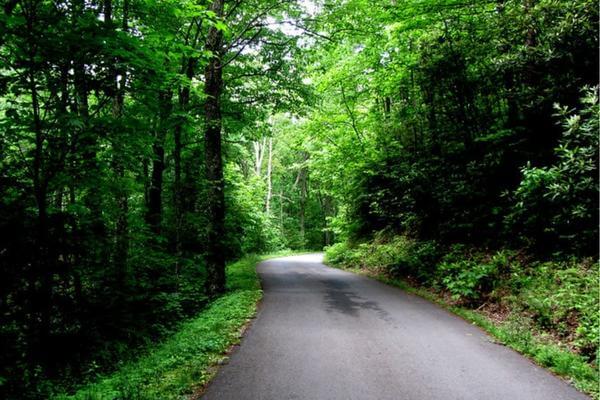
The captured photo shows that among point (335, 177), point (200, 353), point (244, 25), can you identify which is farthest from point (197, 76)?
point (200, 353)

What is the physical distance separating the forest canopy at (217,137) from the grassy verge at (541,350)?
0.53 m

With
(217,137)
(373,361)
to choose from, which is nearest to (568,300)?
(373,361)

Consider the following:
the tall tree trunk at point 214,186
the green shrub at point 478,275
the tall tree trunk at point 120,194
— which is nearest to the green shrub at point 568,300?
the green shrub at point 478,275

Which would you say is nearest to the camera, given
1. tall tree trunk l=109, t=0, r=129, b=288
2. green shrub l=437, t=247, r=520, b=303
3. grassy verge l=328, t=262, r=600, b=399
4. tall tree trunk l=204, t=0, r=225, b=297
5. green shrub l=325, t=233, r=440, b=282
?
grassy verge l=328, t=262, r=600, b=399

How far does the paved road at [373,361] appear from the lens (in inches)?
187

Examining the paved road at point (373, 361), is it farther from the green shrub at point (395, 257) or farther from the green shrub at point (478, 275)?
the green shrub at point (395, 257)

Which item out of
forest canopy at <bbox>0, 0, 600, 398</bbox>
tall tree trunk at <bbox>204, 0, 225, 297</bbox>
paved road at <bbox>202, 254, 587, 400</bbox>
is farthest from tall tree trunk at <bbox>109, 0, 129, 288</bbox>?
paved road at <bbox>202, 254, 587, 400</bbox>

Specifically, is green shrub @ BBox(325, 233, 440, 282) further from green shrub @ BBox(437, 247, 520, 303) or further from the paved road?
the paved road

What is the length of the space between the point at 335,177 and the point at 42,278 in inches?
673

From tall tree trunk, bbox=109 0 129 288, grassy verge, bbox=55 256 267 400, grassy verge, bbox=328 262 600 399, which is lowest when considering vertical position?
grassy verge, bbox=328 262 600 399

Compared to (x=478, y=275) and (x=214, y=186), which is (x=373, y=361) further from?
(x=214, y=186)

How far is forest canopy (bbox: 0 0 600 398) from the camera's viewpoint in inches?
190

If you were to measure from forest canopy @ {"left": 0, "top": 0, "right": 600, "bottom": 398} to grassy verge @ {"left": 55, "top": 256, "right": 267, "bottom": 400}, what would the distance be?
2.29ft

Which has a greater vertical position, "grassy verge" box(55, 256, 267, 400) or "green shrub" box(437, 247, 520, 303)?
"green shrub" box(437, 247, 520, 303)
